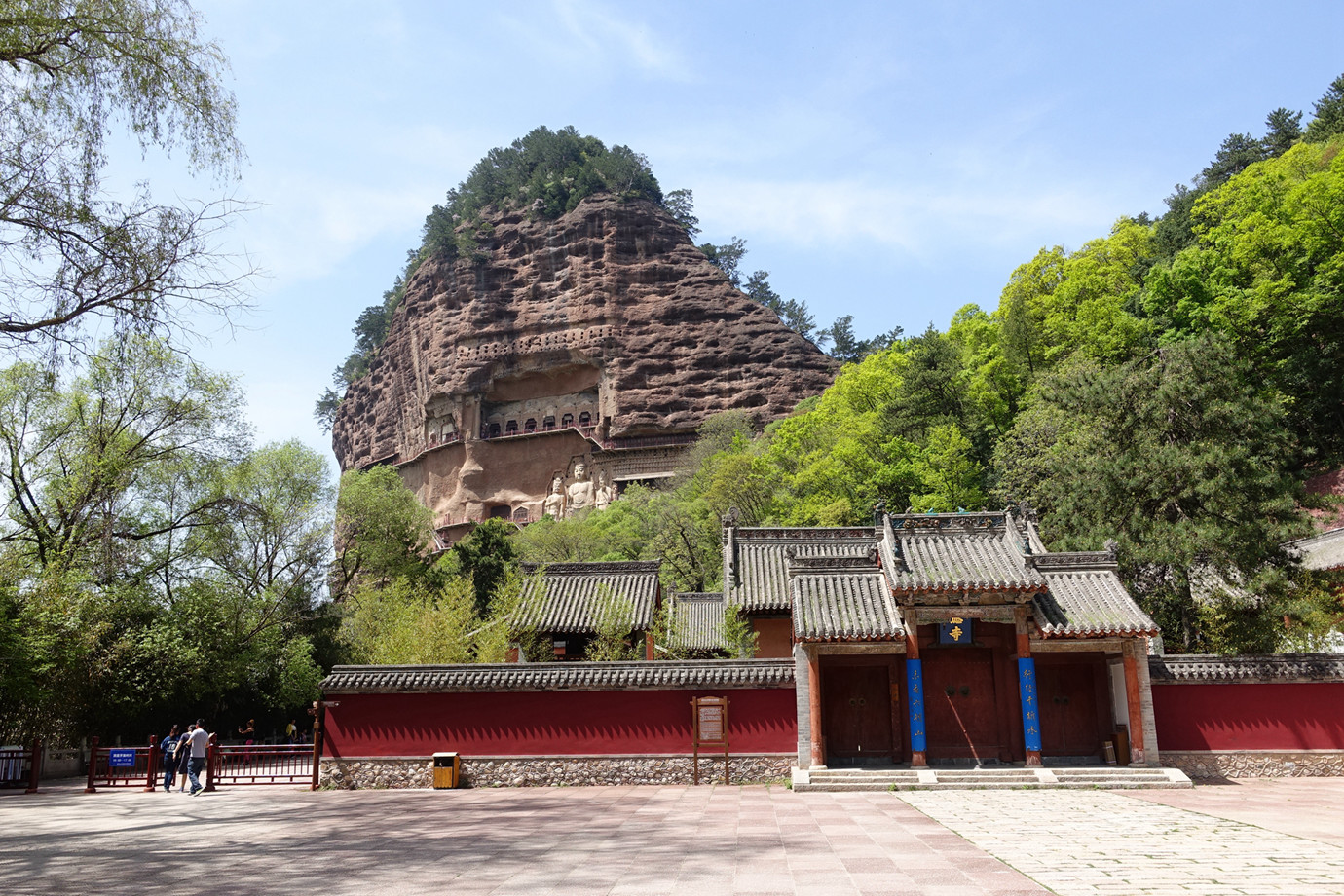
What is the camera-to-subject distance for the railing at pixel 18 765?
16.5m

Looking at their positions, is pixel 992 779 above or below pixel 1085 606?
below

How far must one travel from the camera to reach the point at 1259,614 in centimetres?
1769

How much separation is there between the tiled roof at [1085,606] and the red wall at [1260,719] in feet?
5.76

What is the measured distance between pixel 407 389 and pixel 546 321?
11840 millimetres

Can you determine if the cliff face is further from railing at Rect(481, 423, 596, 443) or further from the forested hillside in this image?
the forested hillside

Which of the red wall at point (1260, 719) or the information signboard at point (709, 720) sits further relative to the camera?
the information signboard at point (709, 720)

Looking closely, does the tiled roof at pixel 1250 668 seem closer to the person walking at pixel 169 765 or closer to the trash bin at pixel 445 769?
the trash bin at pixel 445 769

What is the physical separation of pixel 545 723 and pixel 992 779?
23.9 feet

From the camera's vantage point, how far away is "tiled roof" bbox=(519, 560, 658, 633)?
22016 millimetres

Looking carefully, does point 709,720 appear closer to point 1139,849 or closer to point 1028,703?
point 1028,703

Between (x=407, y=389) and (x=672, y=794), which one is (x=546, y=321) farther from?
(x=672, y=794)

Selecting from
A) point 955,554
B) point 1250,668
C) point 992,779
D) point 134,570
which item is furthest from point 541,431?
point 1250,668

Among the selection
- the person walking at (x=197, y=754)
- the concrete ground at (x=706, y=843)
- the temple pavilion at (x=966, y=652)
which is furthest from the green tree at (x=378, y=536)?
the temple pavilion at (x=966, y=652)

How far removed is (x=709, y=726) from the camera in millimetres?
14797
